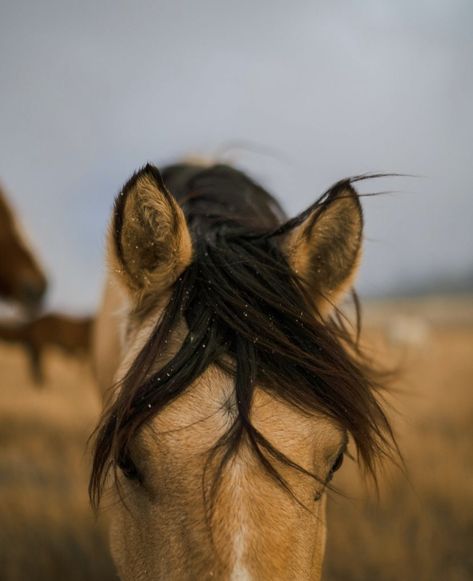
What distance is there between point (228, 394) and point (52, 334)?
717 centimetres

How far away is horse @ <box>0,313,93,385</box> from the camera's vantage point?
→ 816 centimetres

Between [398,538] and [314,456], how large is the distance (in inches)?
117

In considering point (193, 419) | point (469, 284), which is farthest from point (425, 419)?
point (469, 284)

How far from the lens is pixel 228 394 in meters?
1.67

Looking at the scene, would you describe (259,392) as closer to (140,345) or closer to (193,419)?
(193,419)

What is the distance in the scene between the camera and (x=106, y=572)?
3812 mm

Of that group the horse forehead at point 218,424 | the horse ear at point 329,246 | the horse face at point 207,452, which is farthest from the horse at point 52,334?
the horse forehead at point 218,424

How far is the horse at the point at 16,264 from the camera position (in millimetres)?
7059

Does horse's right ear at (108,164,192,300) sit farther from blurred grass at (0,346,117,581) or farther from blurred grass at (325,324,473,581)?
blurred grass at (0,346,117,581)

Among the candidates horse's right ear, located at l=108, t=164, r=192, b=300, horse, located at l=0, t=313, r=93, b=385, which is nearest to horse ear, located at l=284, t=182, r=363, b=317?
horse's right ear, located at l=108, t=164, r=192, b=300

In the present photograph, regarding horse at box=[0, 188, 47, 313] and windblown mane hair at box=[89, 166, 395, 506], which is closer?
windblown mane hair at box=[89, 166, 395, 506]

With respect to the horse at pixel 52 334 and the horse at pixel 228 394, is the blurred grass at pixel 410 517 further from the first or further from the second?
the horse at pixel 52 334

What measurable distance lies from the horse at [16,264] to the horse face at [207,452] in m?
5.45

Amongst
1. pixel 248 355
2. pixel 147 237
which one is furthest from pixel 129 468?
pixel 147 237
